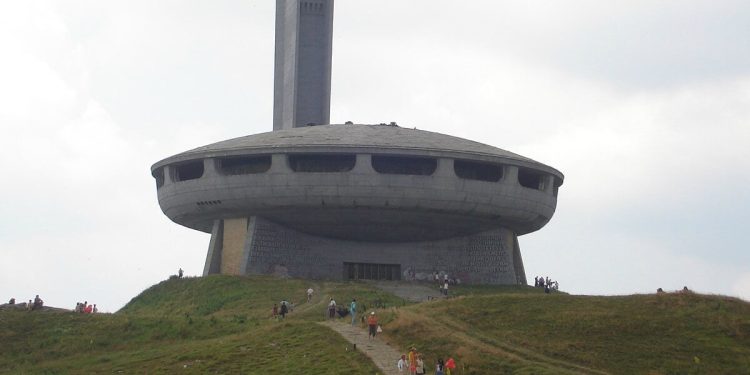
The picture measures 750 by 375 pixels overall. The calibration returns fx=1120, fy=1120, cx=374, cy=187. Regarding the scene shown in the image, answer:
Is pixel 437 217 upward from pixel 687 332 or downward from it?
upward

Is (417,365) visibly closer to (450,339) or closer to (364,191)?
(450,339)

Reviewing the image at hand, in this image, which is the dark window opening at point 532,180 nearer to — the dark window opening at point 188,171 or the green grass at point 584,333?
the dark window opening at point 188,171

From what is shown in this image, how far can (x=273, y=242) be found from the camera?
52469 mm

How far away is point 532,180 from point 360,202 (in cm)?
1039

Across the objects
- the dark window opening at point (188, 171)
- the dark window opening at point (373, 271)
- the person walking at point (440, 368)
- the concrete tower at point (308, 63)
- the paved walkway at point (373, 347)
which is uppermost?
the concrete tower at point (308, 63)

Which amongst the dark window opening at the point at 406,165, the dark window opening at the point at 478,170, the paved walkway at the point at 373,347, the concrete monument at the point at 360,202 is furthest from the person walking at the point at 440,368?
the dark window opening at the point at 478,170

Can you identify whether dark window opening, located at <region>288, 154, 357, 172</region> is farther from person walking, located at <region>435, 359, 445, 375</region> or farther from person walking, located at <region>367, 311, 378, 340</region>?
person walking, located at <region>435, 359, 445, 375</region>

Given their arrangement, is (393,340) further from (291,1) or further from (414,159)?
(291,1)

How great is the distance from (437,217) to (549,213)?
7.49 metres

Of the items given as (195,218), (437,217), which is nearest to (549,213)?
(437,217)

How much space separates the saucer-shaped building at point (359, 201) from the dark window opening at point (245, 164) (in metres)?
0.07

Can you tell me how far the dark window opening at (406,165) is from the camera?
51.5m

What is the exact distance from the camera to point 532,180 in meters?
56.4

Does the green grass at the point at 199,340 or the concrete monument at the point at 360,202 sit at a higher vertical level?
the concrete monument at the point at 360,202
